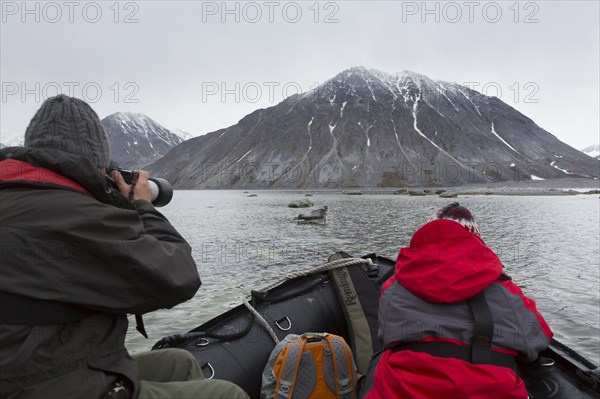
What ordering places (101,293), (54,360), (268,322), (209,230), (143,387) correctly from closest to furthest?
1. (54,360)
2. (101,293)
3. (143,387)
4. (268,322)
5. (209,230)

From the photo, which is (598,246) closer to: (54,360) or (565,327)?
(565,327)

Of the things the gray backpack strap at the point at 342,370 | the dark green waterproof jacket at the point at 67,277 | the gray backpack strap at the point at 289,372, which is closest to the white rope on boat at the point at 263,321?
the gray backpack strap at the point at 289,372

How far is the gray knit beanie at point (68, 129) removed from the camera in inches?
93.7

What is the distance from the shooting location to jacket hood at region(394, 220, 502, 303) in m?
2.69

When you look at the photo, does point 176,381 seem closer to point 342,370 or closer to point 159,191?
point 159,191

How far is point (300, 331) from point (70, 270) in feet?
12.8

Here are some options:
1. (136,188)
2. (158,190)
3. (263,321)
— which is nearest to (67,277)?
(136,188)

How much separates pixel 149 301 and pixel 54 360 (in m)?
0.50

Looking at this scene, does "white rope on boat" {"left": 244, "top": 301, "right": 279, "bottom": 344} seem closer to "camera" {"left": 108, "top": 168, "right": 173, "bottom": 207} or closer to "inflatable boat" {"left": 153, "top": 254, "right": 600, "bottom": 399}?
"inflatable boat" {"left": 153, "top": 254, "right": 600, "bottom": 399}

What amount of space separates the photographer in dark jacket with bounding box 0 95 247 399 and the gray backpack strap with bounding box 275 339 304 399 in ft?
6.24

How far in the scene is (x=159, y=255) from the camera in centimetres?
228

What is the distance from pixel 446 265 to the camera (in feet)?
8.96

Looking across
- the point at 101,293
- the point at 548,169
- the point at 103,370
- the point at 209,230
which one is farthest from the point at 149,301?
the point at 548,169

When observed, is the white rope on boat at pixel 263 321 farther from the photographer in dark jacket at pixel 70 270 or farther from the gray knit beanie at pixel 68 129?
the gray knit beanie at pixel 68 129
